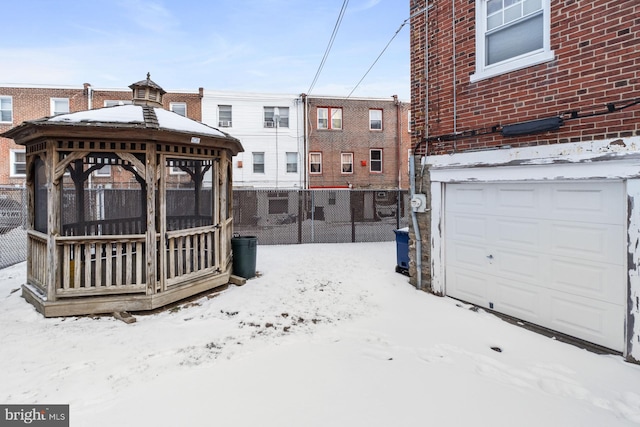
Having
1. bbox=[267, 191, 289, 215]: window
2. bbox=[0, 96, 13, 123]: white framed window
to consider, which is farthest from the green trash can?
bbox=[0, 96, 13, 123]: white framed window

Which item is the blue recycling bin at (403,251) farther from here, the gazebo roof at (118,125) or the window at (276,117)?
the window at (276,117)

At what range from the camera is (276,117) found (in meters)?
21.2

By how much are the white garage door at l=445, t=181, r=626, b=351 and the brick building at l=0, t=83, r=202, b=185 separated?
64.7 feet

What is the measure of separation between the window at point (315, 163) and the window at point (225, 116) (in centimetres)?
546

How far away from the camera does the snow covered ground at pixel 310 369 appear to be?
10.1 feet

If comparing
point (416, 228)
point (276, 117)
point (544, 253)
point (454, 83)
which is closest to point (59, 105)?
point (276, 117)

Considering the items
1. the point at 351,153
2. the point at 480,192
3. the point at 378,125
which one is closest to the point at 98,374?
the point at 480,192

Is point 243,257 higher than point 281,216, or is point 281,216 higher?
point 281,216

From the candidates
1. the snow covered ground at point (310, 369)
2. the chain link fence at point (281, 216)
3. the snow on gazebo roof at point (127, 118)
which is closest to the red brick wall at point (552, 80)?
the snow covered ground at point (310, 369)

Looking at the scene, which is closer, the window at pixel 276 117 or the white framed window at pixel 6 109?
the white framed window at pixel 6 109

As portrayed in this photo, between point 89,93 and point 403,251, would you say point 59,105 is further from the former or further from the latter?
point 403,251

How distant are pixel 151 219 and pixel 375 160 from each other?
18549 millimetres

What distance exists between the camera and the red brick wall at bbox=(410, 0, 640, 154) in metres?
4.12

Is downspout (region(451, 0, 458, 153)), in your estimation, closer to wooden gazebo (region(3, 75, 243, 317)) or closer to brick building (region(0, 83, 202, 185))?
wooden gazebo (region(3, 75, 243, 317))
